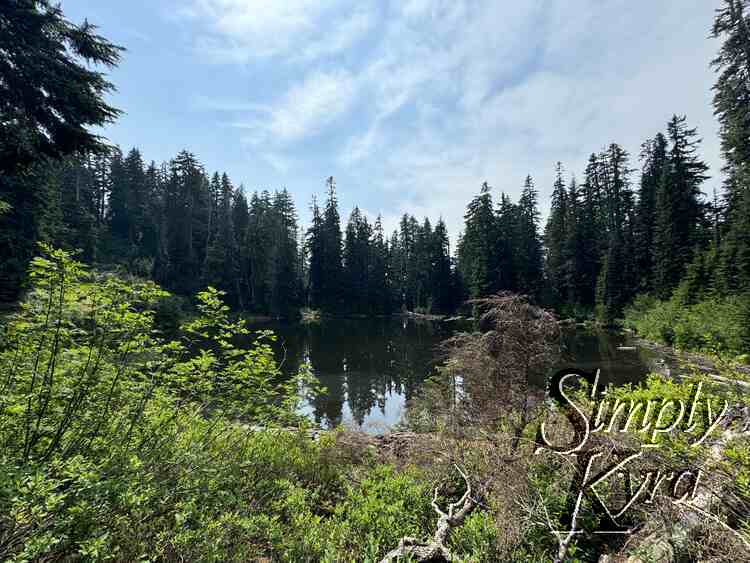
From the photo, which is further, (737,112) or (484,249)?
(484,249)

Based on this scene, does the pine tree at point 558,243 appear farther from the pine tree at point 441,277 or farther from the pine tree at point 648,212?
the pine tree at point 441,277

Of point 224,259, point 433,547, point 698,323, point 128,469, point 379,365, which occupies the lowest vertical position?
point 379,365

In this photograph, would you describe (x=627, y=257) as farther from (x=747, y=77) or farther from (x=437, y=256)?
(x=437, y=256)

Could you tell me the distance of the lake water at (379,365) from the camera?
10.8 metres

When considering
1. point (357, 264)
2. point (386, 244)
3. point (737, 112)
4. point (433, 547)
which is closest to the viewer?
point (433, 547)

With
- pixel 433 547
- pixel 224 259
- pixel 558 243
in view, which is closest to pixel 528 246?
pixel 558 243

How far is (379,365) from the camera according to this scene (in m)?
17.7

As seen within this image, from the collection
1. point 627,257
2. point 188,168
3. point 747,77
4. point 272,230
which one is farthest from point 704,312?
point 188,168

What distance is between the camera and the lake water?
10758mm

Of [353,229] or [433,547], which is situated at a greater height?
[353,229]

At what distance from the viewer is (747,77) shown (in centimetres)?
1563

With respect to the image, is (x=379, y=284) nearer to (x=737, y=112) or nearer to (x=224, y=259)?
(x=224, y=259)

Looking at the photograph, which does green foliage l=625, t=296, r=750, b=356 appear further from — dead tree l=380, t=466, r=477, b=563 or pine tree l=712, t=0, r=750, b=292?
dead tree l=380, t=466, r=477, b=563

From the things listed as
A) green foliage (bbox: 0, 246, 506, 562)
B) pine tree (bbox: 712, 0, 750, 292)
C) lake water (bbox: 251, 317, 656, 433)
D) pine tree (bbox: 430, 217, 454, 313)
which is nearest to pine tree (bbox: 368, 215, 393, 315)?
pine tree (bbox: 430, 217, 454, 313)
